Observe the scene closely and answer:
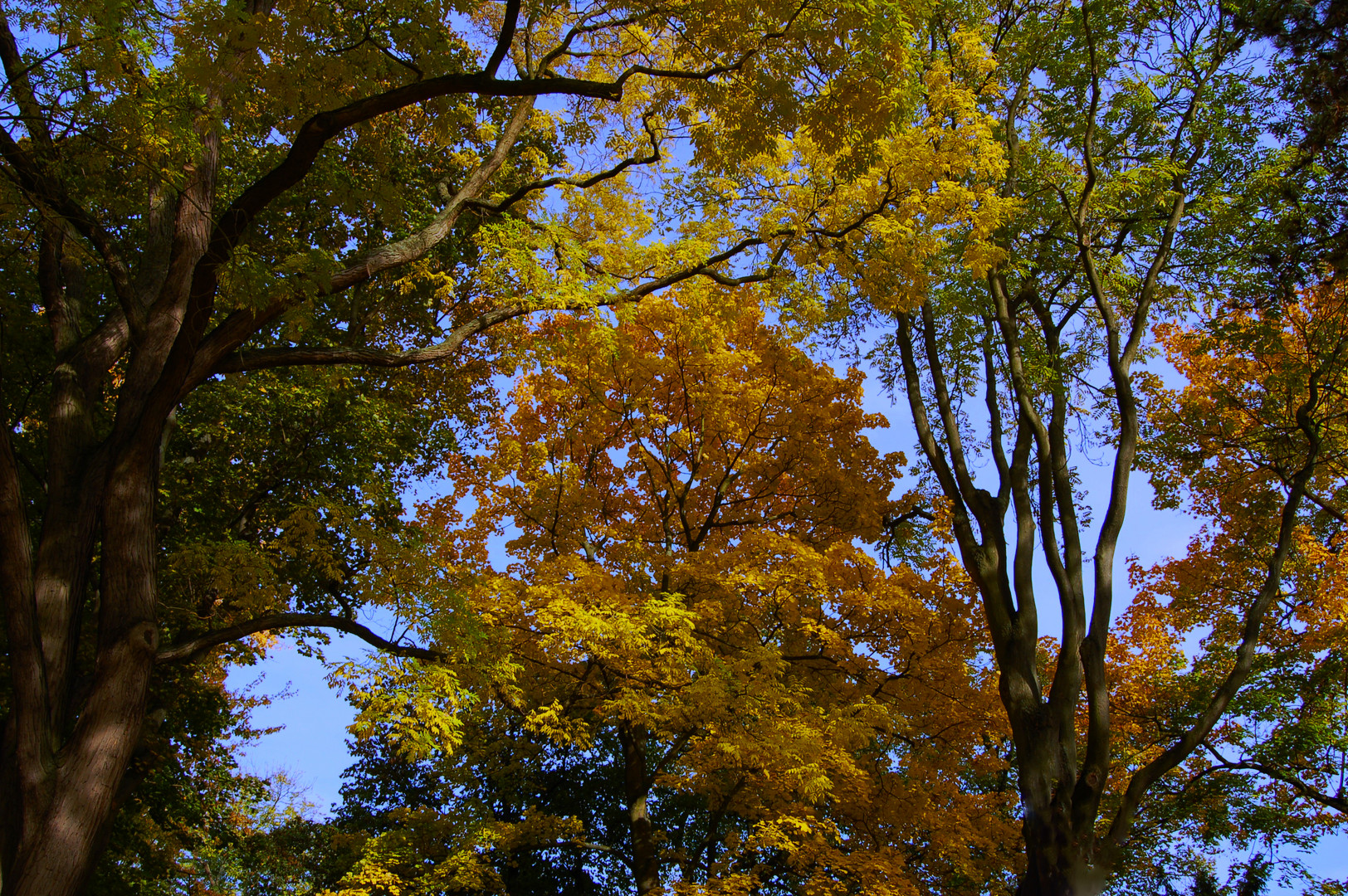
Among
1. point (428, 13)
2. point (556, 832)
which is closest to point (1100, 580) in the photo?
point (556, 832)

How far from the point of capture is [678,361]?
10.9 meters

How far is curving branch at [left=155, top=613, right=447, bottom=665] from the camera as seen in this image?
18.3ft

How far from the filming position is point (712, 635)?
9.52 metres

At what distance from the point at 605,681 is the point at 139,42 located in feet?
23.0

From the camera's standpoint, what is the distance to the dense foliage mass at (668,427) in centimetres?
538

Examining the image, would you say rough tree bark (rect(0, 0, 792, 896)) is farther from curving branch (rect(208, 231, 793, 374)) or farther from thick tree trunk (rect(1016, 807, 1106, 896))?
thick tree trunk (rect(1016, 807, 1106, 896))

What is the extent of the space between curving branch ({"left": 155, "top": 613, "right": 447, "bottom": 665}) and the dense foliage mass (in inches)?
1.3

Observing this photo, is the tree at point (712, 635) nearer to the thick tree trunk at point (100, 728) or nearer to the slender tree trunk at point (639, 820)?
the slender tree trunk at point (639, 820)

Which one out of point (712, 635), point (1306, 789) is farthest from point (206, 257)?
point (1306, 789)

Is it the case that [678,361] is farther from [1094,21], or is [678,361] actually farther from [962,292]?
[1094,21]

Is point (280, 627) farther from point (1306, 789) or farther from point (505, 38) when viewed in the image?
point (1306, 789)

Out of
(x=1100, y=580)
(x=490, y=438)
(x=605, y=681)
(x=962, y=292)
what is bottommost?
(x=605, y=681)

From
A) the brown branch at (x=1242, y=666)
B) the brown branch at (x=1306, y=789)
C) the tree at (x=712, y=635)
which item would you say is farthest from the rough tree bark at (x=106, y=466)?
the brown branch at (x=1306, y=789)

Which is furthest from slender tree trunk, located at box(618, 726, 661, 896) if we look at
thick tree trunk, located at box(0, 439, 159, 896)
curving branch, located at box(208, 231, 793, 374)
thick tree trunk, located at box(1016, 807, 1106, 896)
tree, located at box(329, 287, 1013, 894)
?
thick tree trunk, located at box(0, 439, 159, 896)
